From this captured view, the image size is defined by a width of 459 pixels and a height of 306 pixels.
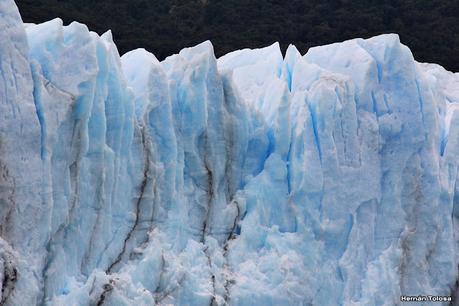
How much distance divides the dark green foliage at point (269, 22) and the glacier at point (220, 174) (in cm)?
1320

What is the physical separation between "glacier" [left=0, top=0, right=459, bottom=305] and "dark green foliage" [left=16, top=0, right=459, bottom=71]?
1320 centimetres

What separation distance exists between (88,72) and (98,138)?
0.78m

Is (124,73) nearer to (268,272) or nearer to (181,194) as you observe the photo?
(181,194)

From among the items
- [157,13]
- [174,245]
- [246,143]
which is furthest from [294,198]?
[157,13]

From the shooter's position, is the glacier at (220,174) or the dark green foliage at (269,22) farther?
the dark green foliage at (269,22)

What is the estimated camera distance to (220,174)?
1177 centimetres

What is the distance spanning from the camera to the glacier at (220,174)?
984 cm

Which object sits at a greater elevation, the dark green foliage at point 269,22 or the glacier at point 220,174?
the glacier at point 220,174

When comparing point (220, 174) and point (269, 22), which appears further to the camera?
point (269, 22)

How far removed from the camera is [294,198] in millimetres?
12023

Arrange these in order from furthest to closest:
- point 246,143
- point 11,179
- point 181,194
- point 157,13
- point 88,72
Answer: point 157,13 → point 246,143 → point 181,194 → point 88,72 → point 11,179

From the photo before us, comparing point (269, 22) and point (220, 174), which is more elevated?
point (220, 174)

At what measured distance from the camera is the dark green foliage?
87.7 ft

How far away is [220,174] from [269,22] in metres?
17.6
